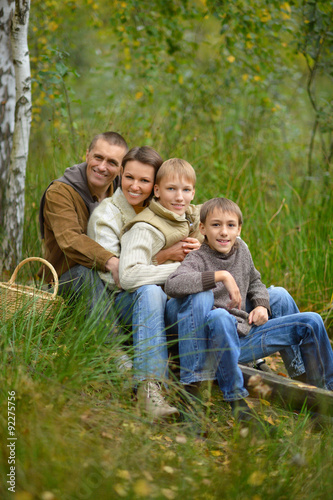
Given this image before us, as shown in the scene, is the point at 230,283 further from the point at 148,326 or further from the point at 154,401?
the point at 154,401

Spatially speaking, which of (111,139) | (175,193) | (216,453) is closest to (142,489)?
(216,453)

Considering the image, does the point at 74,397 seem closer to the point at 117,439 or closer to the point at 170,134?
the point at 117,439

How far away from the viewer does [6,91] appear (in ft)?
13.1

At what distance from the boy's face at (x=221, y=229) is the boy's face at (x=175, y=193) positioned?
231 millimetres

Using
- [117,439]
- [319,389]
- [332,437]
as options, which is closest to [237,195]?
[319,389]

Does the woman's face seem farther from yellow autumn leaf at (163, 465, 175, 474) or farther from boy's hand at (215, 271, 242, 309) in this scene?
yellow autumn leaf at (163, 465, 175, 474)

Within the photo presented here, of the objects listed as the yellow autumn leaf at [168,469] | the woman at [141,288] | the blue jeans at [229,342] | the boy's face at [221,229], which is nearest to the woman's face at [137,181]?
the woman at [141,288]

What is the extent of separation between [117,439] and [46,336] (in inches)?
35.1

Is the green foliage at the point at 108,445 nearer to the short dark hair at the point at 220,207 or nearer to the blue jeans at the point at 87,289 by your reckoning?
the blue jeans at the point at 87,289

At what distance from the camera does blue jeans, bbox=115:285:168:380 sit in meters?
2.76

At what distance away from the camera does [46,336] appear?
2877 millimetres

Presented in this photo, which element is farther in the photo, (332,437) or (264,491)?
(332,437)

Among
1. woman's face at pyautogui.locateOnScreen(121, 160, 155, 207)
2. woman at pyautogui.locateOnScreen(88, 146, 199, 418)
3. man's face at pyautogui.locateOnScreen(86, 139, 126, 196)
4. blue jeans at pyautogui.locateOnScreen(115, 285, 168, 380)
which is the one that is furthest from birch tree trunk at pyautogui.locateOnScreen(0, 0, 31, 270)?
blue jeans at pyautogui.locateOnScreen(115, 285, 168, 380)

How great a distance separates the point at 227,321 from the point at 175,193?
889mm
